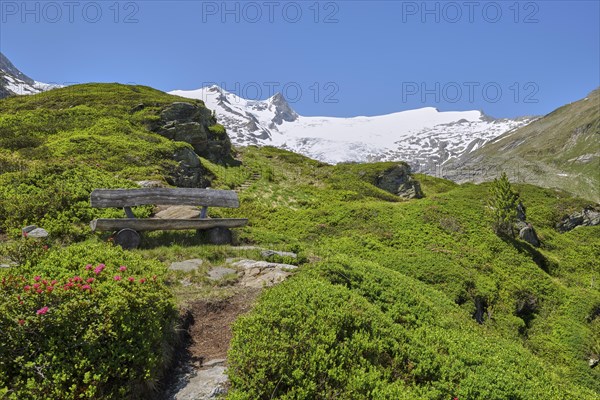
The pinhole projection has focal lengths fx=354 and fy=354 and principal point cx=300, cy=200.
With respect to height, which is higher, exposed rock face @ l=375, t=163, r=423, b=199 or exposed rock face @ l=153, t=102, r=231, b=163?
exposed rock face @ l=153, t=102, r=231, b=163

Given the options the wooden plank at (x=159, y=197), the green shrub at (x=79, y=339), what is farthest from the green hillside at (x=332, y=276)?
the wooden plank at (x=159, y=197)

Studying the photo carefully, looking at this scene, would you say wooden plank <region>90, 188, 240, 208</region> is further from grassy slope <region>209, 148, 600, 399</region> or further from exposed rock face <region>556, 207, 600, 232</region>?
exposed rock face <region>556, 207, 600, 232</region>

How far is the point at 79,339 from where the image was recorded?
5.39 m

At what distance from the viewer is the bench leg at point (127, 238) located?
13.4m

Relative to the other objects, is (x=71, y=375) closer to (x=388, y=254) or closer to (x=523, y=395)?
(x=523, y=395)

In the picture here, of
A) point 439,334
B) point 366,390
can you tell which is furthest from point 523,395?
point 366,390

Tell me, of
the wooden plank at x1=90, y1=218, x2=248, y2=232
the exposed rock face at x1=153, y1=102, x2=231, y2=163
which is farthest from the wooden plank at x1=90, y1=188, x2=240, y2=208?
the exposed rock face at x1=153, y1=102, x2=231, y2=163

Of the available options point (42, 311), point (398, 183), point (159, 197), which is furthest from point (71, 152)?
point (398, 183)

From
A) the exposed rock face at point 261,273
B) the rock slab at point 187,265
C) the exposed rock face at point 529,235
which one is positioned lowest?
the exposed rock face at point 529,235

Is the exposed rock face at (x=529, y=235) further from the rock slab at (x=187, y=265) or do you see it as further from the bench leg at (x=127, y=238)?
the bench leg at (x=127, y=238)

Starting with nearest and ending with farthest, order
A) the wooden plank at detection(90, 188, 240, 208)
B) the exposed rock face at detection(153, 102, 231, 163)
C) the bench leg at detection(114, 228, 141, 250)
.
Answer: the bench leg at detection(114, 228, 141, 250) → the wooden plank at detection(90, 188, 240, 208) → the exposed rock face at detection(153, 102, 231, 163)

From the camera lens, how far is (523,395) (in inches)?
272

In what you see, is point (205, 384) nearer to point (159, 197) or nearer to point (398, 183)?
point (159, 197)

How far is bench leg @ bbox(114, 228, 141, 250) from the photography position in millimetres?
13438
